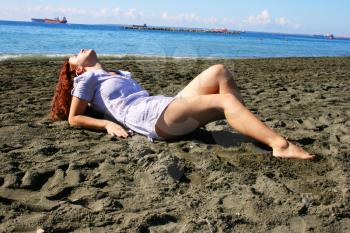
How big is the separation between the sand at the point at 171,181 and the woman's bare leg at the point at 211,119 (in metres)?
0.11

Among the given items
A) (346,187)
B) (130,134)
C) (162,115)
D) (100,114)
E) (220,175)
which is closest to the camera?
(346,187)

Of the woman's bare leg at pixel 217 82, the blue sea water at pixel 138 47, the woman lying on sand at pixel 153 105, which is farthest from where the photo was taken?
the blue sea water at pixel 138 47

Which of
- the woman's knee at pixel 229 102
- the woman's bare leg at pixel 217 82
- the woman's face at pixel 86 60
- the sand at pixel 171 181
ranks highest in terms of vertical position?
the woman's face at pixel 86 60

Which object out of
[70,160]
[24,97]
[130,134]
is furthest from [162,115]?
[24,97]

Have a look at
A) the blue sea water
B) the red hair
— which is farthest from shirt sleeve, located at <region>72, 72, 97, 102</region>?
the blue sea water

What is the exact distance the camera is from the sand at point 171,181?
94.9 inches

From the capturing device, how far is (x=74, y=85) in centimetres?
423

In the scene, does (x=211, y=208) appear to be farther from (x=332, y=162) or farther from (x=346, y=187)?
(x=332, y=162)

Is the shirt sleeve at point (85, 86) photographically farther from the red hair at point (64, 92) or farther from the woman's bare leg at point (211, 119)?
the woman's bare leg at point (211, 119)

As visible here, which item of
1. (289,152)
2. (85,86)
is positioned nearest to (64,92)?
(85,86)

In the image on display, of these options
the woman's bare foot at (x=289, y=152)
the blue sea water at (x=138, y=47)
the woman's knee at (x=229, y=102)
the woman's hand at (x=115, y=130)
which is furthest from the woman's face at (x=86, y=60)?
the blue sea water at (x=138, y=47)

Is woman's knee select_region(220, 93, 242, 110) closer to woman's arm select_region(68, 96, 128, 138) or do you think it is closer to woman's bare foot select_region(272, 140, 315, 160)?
woman's bare foot select_region(272, 140, 315, 160)

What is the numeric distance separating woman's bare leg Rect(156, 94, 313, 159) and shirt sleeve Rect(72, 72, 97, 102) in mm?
841

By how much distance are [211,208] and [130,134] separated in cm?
175
